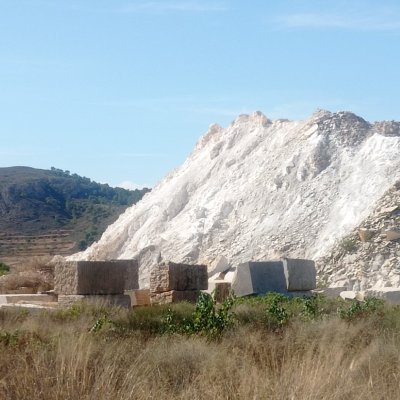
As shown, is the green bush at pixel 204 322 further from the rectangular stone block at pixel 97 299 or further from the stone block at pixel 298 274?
the stone block at pixel 298 274

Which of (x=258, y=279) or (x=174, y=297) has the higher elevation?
(x=258, y=279)

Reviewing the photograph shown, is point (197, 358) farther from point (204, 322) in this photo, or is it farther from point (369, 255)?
point (369, 255)

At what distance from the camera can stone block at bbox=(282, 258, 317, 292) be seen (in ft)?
59.6

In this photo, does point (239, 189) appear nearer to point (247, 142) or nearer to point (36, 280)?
point (247, 142)

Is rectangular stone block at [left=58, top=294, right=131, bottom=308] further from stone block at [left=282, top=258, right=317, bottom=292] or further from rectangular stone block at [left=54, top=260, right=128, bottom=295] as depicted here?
stone block at [left=282, top=258, right=317, bottom=292]

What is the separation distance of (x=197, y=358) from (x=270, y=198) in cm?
2509

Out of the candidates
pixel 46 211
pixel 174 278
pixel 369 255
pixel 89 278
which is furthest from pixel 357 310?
pixel 46 211

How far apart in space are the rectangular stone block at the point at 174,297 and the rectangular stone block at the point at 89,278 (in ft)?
4.27

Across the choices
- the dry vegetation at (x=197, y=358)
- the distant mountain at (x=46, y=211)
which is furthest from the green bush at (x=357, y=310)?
the distant mountain at (x=46, y=211)

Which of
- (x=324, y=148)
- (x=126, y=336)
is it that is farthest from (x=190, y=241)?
(x=126, y=336)

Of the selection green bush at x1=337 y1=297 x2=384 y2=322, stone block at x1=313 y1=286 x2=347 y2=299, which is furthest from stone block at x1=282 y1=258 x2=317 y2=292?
green bush at x1=337 y1=297 x2=384 y2=322

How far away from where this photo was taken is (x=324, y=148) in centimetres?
3441

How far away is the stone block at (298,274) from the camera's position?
18.2 m

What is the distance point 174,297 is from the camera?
51.5 feet
